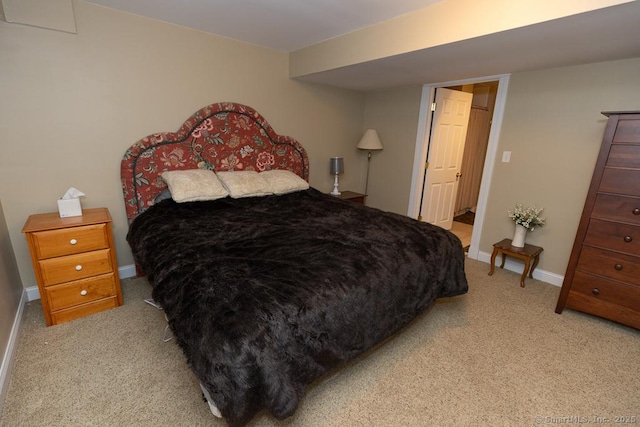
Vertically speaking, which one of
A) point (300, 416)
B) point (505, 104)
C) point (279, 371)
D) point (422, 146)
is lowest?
point (300, 416)

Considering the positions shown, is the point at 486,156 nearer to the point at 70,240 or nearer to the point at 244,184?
the point at 244,184

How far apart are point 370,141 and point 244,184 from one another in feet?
6.66

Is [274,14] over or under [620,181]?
over

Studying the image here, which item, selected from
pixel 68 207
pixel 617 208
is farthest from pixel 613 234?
pixel 68 207

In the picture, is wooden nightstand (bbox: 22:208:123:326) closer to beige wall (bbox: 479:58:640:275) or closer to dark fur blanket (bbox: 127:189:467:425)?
dark fur blanket (bbox: 127:189:467:425)

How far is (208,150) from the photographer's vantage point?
2.99 meters

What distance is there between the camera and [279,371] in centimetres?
119

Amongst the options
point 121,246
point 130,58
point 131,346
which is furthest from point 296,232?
point 130,58

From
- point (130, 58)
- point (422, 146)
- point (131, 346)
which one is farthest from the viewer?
point (422, 146)

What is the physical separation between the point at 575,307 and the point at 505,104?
6.61 feet

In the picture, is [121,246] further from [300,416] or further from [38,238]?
[300,416]

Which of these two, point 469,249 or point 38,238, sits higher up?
point 38,238

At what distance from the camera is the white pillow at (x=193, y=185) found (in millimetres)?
2557

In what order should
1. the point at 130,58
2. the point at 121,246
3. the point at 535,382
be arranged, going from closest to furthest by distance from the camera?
the point at 535,382, the point at 130,58, the point at 121,246
